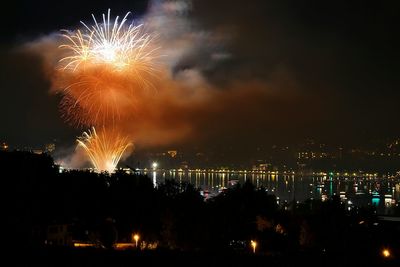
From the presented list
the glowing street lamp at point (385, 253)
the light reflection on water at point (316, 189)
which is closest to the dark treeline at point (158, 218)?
the glowing street lamp at point (385, 253)

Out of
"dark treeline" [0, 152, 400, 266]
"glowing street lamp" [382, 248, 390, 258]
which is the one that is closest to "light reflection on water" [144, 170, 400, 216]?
"dark treeline" [0, 152, 400, 266]

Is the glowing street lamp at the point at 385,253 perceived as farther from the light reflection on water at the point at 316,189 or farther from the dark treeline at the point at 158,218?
the light reflection on water at the point at 316,189

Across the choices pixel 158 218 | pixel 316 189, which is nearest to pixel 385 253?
pixel 158 218

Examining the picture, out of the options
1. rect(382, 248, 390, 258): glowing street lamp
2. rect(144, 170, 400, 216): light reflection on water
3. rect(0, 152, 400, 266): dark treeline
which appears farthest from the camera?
rect(144, 170, 400, 216): light reflection on water

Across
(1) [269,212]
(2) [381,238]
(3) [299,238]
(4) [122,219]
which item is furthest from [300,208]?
(4) [122,219]

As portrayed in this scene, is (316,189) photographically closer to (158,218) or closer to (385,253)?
(158,218)

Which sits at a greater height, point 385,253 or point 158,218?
point 158,218

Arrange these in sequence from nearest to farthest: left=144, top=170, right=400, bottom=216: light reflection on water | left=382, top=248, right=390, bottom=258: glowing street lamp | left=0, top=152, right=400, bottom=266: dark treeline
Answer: left=382, top=248, right=390, bottom=258: glowing street lamp < left=0, top=152, right=400, bottom=266: dark treeline < left=144, top=170, right=400, bottom=216: light reflection on water

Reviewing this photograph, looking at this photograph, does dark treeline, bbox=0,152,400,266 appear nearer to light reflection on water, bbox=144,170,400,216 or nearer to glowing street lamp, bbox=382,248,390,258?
glowing street lamp, bbox=382,248,390,258

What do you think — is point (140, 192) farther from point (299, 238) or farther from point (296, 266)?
point (296, 266)
